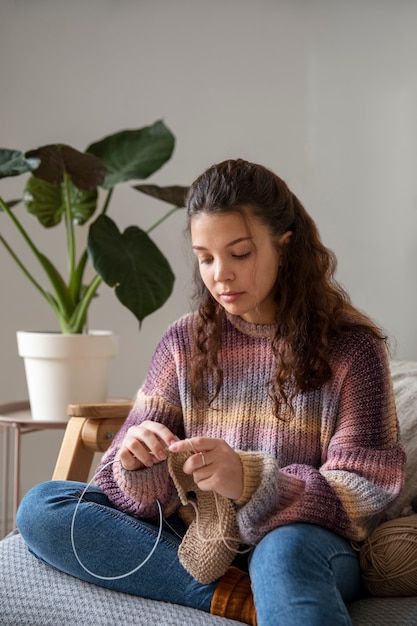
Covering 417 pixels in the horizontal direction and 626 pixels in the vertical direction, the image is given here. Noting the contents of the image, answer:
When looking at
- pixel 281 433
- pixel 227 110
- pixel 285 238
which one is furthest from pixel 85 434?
pixel 227 110

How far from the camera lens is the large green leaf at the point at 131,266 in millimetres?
1938

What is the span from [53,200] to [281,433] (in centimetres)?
101

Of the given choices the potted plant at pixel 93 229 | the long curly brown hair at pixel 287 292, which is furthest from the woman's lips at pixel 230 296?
the potted plant at pixel 93 229

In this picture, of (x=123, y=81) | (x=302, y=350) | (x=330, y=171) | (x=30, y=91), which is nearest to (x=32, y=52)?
(x=30, y=91)

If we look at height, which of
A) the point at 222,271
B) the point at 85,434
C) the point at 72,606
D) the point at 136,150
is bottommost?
Result: the point at 72,606

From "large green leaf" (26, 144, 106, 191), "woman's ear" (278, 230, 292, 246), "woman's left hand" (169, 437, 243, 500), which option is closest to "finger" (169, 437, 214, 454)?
"woman's left hand" (169, 437, 243, 500)

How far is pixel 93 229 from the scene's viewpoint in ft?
6.50

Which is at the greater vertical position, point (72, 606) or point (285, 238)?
point (285, 238)

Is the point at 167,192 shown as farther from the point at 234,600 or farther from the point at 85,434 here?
the point at 234,600

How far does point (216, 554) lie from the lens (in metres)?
1.27

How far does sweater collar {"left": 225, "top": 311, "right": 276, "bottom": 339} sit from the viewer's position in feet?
4.82

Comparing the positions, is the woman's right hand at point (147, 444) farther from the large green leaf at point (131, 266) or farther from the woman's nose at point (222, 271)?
the large green leaf at point (131, 266)

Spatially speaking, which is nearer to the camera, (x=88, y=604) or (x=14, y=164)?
(x=88, y=604)

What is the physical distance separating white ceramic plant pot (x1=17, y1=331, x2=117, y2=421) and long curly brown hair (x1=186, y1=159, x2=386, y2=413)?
591 millimetres
